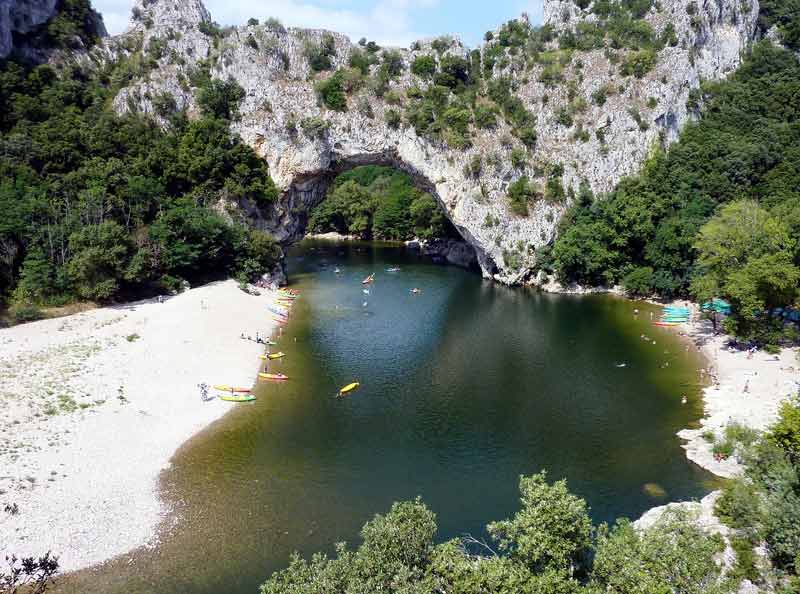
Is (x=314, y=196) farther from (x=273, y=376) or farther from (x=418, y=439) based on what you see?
(x=418, y=439)

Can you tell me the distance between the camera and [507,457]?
102 ft

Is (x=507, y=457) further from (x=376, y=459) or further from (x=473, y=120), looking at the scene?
(x=473, y=120)

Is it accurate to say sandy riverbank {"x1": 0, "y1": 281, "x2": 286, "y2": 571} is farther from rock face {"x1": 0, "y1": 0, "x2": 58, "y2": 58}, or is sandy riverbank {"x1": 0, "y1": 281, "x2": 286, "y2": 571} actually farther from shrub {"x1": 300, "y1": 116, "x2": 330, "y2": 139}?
rock face {"x1": 0, "y1": 0, "x2": 58, "y2": 58}

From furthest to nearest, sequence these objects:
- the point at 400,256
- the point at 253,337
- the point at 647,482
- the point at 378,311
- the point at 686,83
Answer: the point at 400,256
the point at 686,83
the point at 378,311
the point at 253,337
the point at 647,482

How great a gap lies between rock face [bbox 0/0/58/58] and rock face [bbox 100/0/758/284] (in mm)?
7803

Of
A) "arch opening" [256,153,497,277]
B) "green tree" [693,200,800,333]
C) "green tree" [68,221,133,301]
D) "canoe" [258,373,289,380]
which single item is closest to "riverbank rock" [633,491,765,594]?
"green tree" [693,200,800,333]

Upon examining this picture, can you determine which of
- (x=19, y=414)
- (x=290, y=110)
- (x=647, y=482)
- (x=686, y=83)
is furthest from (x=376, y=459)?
(x=686, y=83)

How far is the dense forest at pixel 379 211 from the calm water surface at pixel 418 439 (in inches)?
1740

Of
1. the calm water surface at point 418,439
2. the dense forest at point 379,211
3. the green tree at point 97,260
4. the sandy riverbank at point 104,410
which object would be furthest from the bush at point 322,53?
the calm water surface at point 418,439

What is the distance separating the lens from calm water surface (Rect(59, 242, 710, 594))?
973 inches

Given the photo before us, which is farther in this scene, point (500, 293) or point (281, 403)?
point (500, 293)

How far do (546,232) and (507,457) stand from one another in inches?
1881

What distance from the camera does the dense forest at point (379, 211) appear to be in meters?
99.4

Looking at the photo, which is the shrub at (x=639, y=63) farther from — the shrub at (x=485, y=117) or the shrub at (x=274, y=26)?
the shrub at (x=274, y=26)
